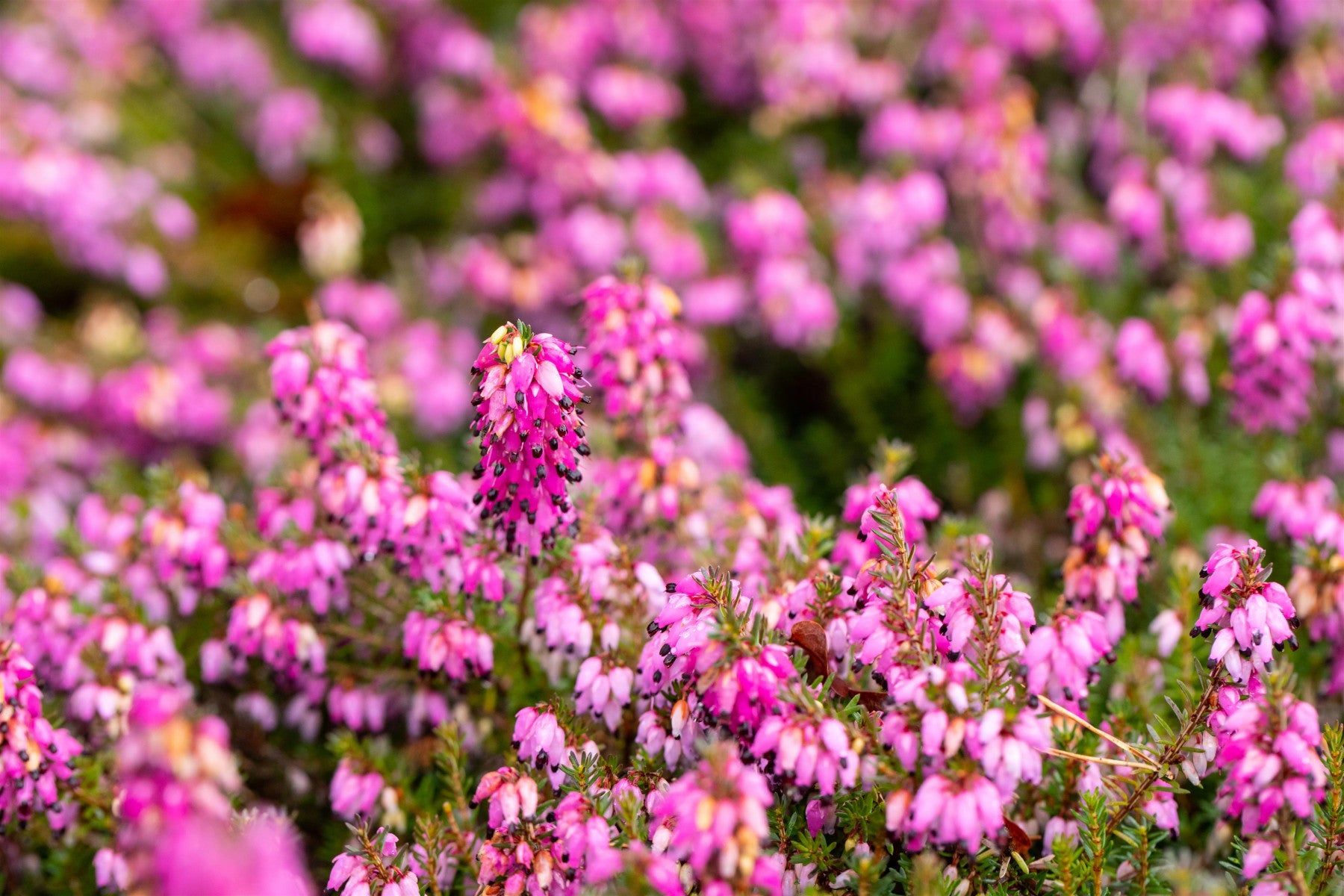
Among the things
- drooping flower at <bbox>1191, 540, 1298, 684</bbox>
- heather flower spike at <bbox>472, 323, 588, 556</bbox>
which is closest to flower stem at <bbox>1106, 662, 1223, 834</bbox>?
drooping flower at <bbox>1191, 540, 1298, 684</bbox>

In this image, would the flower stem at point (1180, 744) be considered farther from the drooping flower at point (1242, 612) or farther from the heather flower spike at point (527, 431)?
the heather flower spike at point (527, 431)

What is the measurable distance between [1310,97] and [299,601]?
20.5 ft

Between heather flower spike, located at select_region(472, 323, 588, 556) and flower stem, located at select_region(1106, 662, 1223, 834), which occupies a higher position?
heather flower spike, located at select_region(472, 323, 588, 556)

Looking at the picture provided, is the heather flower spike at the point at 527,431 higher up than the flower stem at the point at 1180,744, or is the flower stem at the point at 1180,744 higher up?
the heather flower spike at the point at 527,431

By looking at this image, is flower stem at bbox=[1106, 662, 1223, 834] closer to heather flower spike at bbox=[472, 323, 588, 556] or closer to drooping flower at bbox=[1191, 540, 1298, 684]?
drooping flower at bbox=[1191, 540, 1298, 684]

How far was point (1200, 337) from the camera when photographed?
199 inches

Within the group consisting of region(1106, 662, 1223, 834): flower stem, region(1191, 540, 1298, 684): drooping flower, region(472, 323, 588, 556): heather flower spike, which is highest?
region(472, 323, 588, 556): heather flower spike

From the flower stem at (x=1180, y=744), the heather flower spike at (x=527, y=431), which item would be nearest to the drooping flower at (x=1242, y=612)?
the flower stem at (x=1180, y=744)

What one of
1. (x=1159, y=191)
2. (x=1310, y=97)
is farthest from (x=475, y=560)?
(x=1310, y=97)

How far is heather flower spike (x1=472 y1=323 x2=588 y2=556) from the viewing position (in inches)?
111

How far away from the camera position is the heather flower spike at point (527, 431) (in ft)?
9.25

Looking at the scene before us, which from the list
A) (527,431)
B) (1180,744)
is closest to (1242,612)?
(1180,744)

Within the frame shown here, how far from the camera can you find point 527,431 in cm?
288

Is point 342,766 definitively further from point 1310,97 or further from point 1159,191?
point 1310,97
